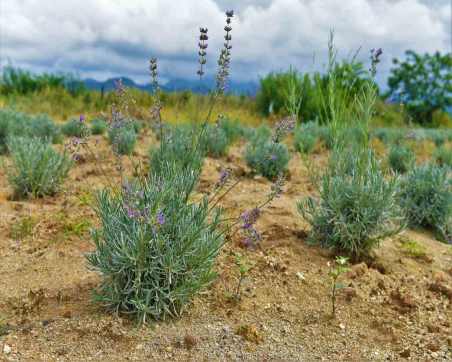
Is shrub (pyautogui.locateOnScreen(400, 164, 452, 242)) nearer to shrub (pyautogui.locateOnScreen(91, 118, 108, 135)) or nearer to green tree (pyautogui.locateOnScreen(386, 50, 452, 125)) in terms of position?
shrub (pyautogui.locateOnScreen(91, 118, 108, 135))

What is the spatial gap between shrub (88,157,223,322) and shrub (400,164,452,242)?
2517 millimetres

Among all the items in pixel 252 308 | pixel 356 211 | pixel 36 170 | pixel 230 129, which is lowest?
pixel 252 308

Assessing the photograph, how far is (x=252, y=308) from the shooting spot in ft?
9.90

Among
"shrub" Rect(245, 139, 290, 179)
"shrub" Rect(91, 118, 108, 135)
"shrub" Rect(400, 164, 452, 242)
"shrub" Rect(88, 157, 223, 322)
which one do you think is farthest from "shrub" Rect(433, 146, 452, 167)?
"shrub" Rect(88, 157, 223, 322)

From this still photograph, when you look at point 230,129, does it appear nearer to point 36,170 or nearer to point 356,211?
point 36,170

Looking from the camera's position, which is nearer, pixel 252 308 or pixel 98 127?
pixel 252 308

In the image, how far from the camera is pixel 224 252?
11.9 ft

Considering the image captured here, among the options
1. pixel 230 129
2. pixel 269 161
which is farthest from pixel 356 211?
pixel 230 129

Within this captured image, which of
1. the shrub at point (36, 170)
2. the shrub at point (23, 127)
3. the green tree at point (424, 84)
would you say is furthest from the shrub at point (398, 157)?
the green tree at point (424, 84)

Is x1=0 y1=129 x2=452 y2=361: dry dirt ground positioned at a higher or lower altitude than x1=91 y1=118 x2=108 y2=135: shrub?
lower

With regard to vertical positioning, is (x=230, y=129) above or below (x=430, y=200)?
above

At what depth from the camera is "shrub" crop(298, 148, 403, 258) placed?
362 cm

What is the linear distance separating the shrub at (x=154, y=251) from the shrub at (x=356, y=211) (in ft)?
3.66

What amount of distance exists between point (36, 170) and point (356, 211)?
281 cm
